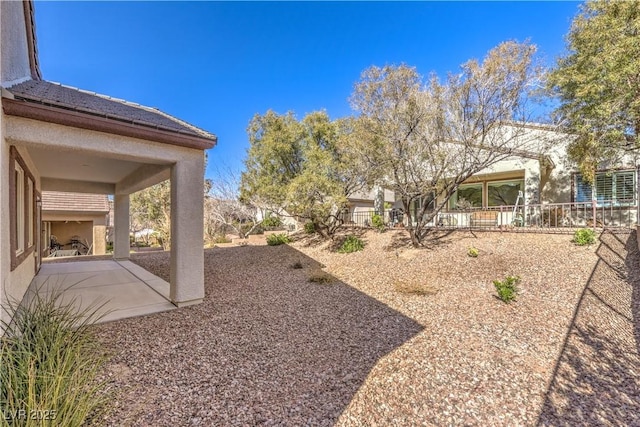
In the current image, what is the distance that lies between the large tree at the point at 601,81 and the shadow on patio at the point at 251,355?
8828mm

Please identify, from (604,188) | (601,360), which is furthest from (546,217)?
(601,360)

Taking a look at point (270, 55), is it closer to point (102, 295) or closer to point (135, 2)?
point (135, 2)

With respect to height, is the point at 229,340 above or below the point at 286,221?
below

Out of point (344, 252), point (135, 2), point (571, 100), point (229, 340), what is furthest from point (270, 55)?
point (229, 340)

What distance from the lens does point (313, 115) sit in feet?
43.5

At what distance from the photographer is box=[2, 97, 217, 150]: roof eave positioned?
4.62m

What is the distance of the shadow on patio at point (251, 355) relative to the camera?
345 cm

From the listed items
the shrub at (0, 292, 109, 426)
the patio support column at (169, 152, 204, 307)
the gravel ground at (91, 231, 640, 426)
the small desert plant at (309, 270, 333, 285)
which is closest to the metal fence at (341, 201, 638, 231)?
the gravel ground at (91, 231, 640, 426)

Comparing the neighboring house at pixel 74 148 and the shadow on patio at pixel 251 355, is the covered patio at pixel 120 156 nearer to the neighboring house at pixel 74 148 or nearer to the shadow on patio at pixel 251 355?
the neighboring house at pixel 74 148

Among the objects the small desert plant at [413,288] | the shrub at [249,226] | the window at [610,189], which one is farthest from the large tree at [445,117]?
the shrub at [249,226]

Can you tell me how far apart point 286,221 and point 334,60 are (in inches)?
485

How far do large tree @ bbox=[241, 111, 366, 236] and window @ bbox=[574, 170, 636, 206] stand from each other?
34.3ft

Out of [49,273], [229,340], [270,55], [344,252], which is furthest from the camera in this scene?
[270,55]

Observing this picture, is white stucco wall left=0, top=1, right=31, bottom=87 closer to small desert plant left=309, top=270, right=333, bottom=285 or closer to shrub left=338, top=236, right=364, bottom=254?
small desert plant left=309, top=270, right=333, bottom=285
